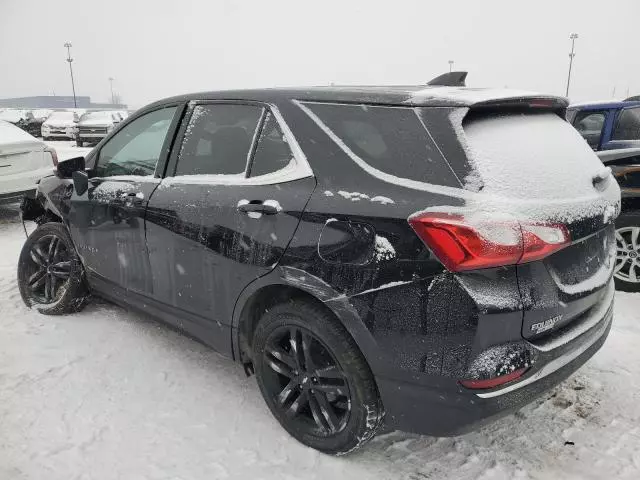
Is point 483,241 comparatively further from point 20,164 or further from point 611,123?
point 20,164

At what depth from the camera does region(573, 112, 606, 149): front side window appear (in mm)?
6199

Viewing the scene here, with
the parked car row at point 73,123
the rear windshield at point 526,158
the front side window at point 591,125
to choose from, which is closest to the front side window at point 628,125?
the front side window at point 591,125

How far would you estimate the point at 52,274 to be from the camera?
3975 mm

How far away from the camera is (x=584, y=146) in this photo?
8.21 ft

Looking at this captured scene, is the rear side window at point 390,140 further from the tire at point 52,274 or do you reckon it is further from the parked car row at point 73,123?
the parked car row at point 73,123

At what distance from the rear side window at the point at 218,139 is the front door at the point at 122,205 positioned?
233 mm

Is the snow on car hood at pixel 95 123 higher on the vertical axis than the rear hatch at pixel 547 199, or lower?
lower

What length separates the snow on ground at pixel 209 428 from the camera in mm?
2346

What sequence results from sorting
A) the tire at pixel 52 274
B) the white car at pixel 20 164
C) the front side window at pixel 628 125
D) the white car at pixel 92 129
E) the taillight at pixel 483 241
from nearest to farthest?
1. the taillight at pixel 483 241
2. the tire at pixel 52 274
3. the front side window at pixel 628 125
4. the white car at pixel 20 164
5. the white car at pixel 92 129

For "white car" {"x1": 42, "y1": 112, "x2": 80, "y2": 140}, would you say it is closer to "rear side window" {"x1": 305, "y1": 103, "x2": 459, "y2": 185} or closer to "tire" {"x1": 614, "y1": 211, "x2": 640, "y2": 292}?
"tire" {"x1": 614, "y1": 211, "x2": 640, "y2": 292}

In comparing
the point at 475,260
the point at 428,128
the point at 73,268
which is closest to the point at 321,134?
the point at 428,128

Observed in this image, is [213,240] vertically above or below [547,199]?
below

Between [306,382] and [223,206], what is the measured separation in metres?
0.98

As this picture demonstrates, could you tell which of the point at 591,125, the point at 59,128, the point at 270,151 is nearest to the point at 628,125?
the point at 591,125
